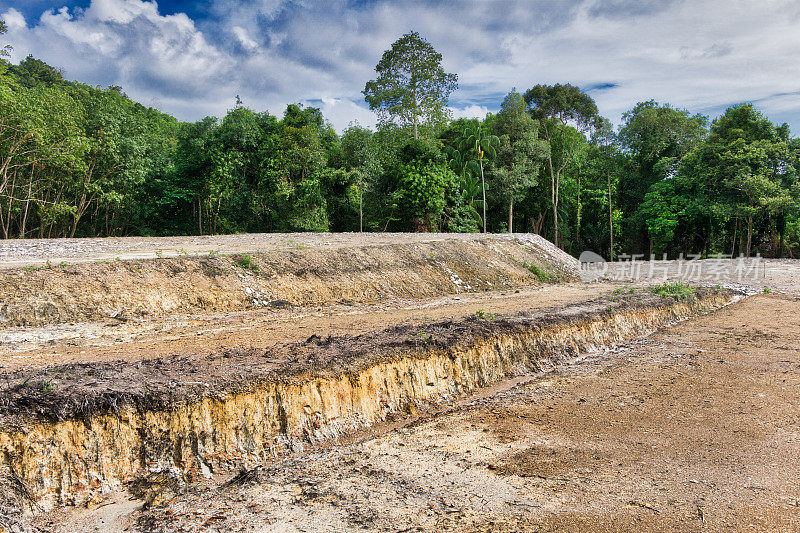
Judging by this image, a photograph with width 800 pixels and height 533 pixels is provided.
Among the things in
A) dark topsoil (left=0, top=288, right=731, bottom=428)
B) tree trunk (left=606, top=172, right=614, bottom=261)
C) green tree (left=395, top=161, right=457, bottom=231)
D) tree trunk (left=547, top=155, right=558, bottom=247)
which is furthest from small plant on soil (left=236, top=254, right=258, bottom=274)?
tree trunk (left=606, top=172, right=614, bottom=261)

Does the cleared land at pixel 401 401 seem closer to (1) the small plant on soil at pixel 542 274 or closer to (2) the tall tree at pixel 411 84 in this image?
(1) the small plant on soil at pixel 542 274

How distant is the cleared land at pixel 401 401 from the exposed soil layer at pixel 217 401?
0.09ft

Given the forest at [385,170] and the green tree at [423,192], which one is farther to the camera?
the green tree at [423,192]

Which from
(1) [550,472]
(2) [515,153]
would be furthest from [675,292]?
(2) [515,153]

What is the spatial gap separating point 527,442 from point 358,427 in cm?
202

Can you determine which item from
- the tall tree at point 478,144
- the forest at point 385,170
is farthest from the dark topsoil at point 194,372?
the tall tree at point 478,144

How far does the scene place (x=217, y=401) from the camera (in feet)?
15.5

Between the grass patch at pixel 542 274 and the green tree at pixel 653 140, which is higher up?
the green tree at pixel 653 140

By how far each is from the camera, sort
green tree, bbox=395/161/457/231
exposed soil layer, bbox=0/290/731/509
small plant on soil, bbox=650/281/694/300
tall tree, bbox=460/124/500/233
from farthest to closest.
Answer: tall tree, bbox=460/124/500/233
green tree, bbox=395/161/457/231
small plant on soil, bbox=650/281/694/300
exposed soil layer, bbox=0/290/731/509

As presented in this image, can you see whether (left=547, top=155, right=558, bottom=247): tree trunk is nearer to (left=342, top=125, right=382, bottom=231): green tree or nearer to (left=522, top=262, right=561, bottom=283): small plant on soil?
(left=342, top=125, right=382, bottom=231): green tree

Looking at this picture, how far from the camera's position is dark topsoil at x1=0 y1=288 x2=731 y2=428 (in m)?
4.11

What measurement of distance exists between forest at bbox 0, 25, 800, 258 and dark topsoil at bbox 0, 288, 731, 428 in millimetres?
17184

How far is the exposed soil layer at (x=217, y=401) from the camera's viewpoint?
396cm

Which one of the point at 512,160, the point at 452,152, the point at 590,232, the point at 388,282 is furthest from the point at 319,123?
the point at 590,232
